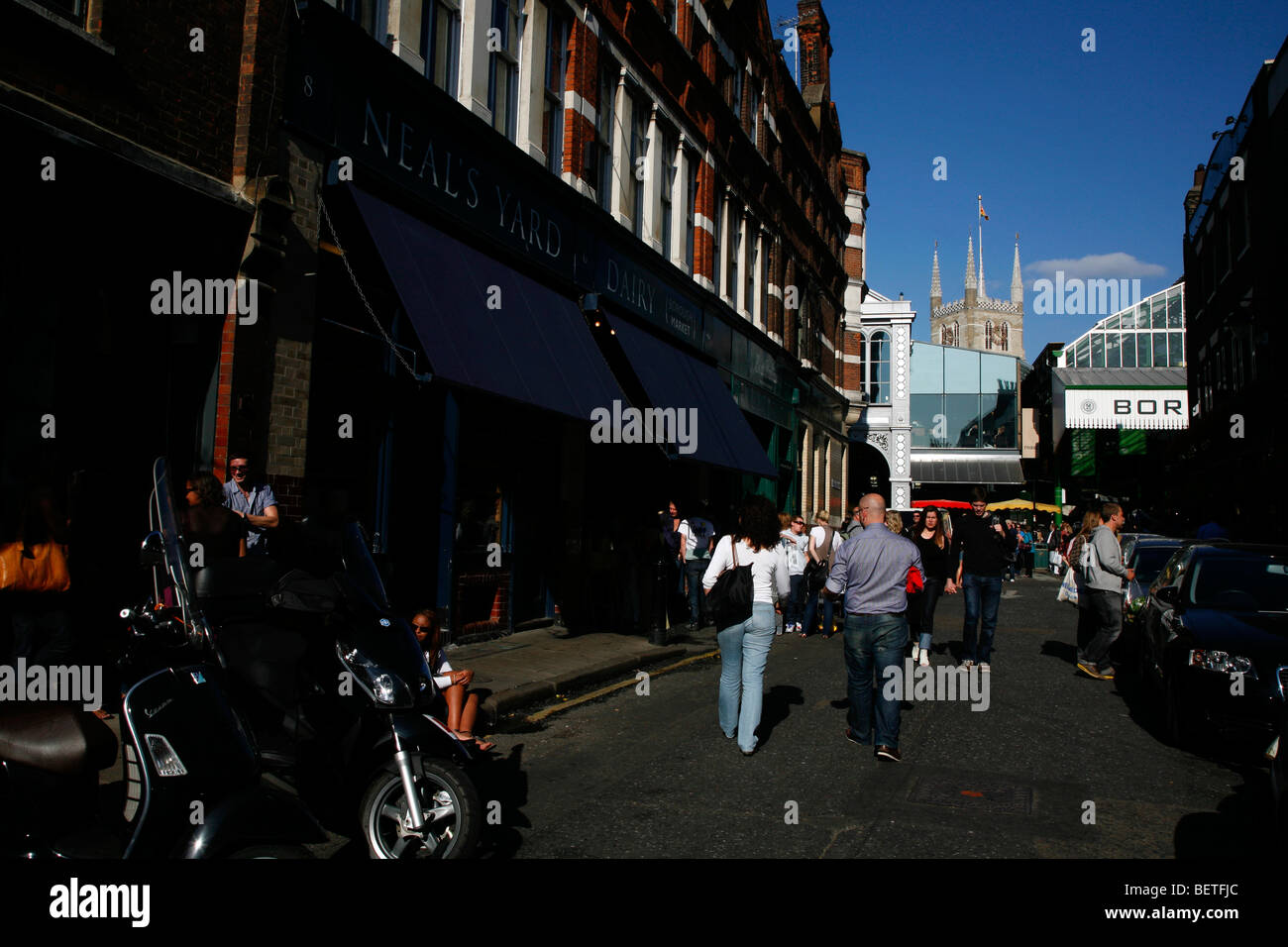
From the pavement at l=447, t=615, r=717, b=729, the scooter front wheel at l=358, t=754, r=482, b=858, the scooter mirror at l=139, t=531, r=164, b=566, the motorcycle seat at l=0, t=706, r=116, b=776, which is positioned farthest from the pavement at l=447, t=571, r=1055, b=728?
the motorcycle seat at l=0, t=706, r=116, b=776

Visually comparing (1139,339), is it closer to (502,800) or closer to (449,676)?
(449,676)

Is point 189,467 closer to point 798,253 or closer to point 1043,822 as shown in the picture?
A: point 1043,822

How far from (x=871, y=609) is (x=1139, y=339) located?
58087 millimetres

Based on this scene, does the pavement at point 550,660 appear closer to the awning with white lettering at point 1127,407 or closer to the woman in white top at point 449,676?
the woman in white top at point 449,676

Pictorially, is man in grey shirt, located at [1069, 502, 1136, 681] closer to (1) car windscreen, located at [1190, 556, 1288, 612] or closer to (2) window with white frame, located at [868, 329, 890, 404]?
(1) car windscreen, located at [1190, 556, 1288, 612]

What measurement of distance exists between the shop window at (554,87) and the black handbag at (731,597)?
846cm

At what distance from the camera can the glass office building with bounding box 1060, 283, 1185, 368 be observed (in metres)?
55.4

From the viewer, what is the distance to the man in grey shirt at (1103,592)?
32.8 ft

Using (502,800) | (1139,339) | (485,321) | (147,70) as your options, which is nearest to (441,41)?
(485,321)

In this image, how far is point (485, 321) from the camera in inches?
416

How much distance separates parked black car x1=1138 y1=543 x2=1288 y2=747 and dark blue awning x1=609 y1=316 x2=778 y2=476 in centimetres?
786

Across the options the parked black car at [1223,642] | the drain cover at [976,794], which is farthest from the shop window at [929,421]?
the drain cover at [976,794]
